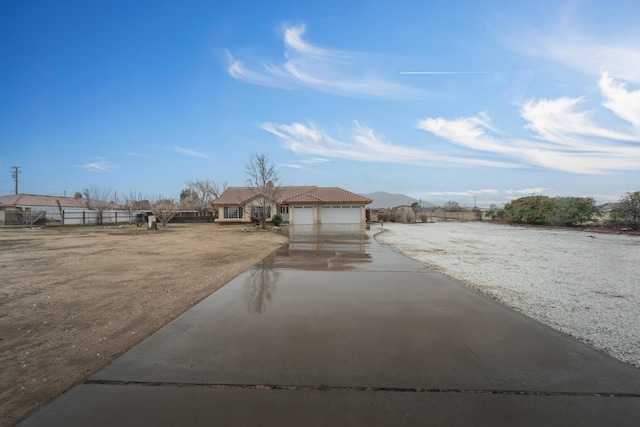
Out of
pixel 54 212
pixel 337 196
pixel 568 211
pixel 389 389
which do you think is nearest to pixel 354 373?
pixel 389 389

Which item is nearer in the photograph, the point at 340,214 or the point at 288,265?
the point at 288,265

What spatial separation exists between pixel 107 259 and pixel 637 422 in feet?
41.4

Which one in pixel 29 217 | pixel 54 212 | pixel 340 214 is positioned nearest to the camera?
pixel 29 217

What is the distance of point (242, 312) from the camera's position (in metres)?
5.10

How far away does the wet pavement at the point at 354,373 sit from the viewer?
2539 millimetres

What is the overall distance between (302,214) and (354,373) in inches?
1242

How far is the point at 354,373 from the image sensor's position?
3172 mm

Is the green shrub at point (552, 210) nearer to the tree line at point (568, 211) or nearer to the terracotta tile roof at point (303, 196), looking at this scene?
the tree line at point (568, 211)

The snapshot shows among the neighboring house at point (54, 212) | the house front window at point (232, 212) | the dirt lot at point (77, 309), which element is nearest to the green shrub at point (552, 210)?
the dirt lot at point (77, 309)

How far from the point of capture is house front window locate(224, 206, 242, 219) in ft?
126

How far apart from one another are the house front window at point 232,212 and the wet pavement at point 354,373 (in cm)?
3379

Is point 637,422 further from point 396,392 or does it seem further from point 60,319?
point 60,319

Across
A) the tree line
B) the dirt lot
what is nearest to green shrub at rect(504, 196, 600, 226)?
the tree line

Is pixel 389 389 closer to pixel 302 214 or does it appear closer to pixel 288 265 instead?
pixel 288 265
